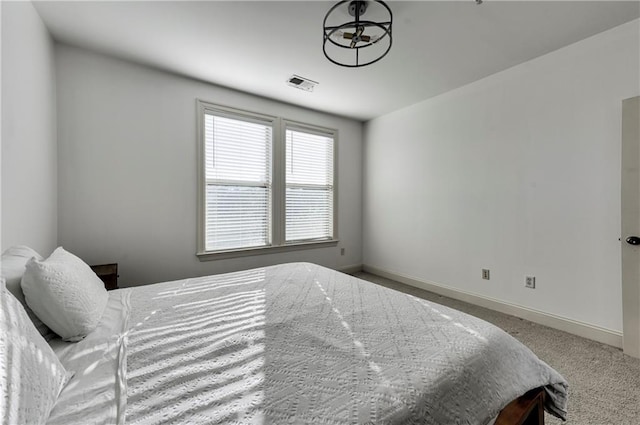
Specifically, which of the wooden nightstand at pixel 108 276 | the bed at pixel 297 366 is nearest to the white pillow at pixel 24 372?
the bed at pixel 297 366

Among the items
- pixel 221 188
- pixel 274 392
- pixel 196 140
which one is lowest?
pixel 274 392

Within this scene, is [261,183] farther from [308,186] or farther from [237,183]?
[308,186]

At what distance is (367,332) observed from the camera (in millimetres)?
1224

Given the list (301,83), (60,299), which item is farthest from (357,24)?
(60,299)

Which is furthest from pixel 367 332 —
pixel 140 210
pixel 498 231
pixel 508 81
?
pixel 508 81

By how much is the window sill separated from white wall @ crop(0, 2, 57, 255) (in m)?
1.37

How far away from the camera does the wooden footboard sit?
106 cm

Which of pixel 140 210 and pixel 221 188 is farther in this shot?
pixel 221 188

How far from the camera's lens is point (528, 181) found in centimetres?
282

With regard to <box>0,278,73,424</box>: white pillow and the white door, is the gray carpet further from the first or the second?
<box>0,278,73,424</box>: white pillow

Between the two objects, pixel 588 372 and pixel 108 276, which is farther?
pixel 108 276

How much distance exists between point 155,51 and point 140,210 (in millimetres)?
1554

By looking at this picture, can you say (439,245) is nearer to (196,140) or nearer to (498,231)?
(498,231)

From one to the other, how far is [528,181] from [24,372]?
11.9 feet
